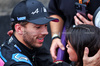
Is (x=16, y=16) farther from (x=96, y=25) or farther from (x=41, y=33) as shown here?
(x=96, y=25)

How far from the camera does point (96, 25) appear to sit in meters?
1.71

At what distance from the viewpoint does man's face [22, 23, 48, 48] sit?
188 centimetres

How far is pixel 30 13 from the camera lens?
1.87 metres

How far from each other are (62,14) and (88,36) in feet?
2.82

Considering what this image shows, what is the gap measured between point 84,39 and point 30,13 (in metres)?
0.61

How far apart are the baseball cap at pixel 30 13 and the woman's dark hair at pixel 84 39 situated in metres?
0.35

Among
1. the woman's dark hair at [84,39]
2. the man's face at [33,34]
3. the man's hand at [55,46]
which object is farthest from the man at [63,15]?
the man's face at [33,34]

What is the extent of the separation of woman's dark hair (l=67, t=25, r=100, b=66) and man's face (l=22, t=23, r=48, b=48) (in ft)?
1.12

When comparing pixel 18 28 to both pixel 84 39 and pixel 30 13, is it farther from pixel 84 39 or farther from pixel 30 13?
pixel 84 39

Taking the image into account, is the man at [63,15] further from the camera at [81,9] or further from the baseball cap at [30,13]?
the baseball cap at [30,13]

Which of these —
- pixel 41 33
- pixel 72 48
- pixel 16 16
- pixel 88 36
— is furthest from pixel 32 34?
pixel 88 36

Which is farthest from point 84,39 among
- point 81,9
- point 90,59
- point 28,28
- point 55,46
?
point 55,46

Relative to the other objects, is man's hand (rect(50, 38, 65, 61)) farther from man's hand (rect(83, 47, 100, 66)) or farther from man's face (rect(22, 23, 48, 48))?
man's hand (rect(83, 47, 100, 66))

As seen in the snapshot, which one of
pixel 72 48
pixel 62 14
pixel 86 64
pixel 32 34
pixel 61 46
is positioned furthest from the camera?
pixel 62 14
